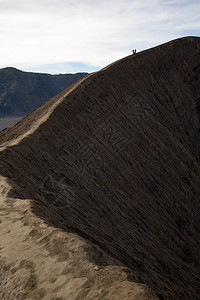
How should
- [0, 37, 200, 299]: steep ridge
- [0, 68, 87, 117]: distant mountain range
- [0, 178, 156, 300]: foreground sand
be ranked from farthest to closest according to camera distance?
[0, 68, 87, 117]: distant mountain range → [0, 37, 200, 299]: steep ridge → [0, 178, 156, 300]: foreground sand

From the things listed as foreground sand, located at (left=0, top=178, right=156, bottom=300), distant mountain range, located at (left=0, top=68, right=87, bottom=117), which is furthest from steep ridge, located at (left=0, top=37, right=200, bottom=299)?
distant mountain range, located at (left=0, top=68, right=87, bottom=117)

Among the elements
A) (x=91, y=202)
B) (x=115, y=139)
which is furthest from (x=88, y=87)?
(x=91, y=202)

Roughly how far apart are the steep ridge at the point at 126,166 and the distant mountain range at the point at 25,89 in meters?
94.7

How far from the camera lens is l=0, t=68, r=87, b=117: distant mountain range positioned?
12338 cm

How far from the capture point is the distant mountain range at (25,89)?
405 ft

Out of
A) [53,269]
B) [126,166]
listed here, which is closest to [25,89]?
[126,166]

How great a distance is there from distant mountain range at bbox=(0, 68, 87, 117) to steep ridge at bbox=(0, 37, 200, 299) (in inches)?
3730

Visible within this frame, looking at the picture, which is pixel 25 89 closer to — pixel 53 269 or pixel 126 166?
pixel 126 166

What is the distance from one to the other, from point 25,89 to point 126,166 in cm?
12040

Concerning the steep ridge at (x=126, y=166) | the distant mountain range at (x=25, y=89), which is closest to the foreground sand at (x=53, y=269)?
the steep ridge at (x=126, y=166)

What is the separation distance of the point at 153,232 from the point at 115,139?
24.3 feet

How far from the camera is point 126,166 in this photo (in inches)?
859

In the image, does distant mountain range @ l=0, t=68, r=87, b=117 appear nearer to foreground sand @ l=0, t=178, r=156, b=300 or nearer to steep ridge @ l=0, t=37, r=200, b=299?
steep ridge @ l=0, t=37, r=200, b=299

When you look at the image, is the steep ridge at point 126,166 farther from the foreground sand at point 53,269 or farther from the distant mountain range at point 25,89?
the distant mountain range at point 25,89
